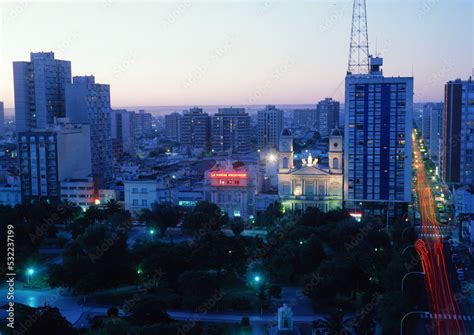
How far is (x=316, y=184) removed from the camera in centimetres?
3200

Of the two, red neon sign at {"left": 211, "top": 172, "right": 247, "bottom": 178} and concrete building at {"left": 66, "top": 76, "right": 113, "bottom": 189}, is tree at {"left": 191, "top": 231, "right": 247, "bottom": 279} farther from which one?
concrete building at {"left": 66, "top": 76, "right": 113, "bottom": 189}

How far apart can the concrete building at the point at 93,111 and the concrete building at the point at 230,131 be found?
28723 mm

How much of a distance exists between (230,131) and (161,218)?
142 ft

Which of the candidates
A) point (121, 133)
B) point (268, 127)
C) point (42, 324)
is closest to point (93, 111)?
point (121, 133)

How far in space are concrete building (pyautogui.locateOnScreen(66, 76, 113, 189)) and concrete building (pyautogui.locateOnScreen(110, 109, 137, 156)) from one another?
20893 millimetres

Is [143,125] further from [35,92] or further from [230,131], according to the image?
[35,92]

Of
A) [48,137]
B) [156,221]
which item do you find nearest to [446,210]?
[156,221]

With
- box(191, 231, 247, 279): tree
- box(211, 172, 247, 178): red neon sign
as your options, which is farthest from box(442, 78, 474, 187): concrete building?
box(191, 231, 247, 279): tree

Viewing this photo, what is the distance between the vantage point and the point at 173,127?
10444 centimetres

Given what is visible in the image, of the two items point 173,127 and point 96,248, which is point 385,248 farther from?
point 173,127

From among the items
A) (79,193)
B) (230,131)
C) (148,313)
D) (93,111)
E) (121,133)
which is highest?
(93,111)

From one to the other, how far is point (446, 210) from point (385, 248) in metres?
13.6

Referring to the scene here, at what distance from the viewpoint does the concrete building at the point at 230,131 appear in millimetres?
70938

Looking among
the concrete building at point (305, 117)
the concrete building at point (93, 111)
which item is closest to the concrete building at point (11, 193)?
the concrete building at point (93, 111)
